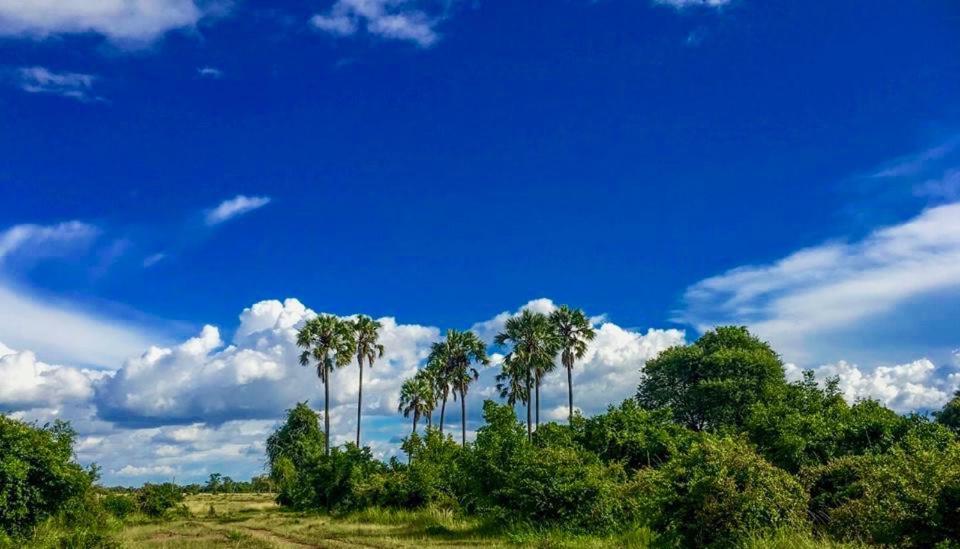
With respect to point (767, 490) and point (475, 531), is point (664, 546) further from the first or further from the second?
point (475, 531)

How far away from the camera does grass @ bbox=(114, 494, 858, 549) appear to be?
66.1ft

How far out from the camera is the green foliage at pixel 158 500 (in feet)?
152

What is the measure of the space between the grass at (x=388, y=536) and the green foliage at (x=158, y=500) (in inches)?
257

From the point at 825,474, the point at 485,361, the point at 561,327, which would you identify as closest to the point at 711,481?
the point at 825,474

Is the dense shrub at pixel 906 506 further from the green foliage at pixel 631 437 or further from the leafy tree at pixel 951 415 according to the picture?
Answer: the leafy tree at pixel 951 415

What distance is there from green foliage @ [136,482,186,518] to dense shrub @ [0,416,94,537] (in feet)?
78.8

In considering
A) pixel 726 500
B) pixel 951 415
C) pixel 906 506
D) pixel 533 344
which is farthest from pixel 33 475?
pixel 951 415

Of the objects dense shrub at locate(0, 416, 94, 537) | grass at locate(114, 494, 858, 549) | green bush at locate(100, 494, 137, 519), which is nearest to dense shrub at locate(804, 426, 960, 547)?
grass at locate(114, 494, 858, 549)

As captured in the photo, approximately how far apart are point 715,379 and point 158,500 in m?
48.7

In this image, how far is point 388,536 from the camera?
89.2 feet

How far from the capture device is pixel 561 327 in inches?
2653

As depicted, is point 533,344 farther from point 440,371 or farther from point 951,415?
point 951,415

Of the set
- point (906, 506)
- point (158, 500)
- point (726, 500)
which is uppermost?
point (906, 506)

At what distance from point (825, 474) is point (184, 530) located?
2999 cm
